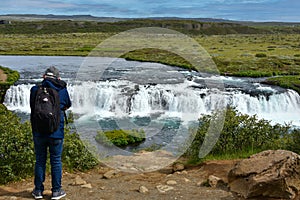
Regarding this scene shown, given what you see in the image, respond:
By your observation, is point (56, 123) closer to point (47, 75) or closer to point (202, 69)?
point (47, 75)

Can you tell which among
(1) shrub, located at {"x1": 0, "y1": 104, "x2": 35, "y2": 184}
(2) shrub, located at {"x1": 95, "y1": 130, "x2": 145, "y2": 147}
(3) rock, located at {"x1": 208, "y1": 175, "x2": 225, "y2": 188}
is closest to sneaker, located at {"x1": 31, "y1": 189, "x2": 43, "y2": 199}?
(1) shrub, located at {"x1": 0, "y1": 104, "x2": 35, "y2": 184}

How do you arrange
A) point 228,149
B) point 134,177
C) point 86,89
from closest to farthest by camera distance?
1. point 134,177
2. point 228,149
3. point 86,89

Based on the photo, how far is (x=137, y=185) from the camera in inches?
338

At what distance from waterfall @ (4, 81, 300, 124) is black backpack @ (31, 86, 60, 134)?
18.8m

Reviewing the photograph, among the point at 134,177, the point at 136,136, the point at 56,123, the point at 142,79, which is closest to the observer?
the point at 56,123

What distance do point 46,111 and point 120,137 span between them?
13.1m

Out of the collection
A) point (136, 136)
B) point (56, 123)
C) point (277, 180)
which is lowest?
point (136, 136)

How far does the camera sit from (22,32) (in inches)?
5143

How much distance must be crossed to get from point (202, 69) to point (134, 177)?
30650 millimetres

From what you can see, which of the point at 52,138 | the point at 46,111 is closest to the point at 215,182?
the point at 52,138

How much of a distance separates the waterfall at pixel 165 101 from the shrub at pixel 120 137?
5402 millimetres

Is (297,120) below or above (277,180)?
below

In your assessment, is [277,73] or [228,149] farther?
[277,73]

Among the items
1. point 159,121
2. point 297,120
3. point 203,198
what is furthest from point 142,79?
point 203,198
